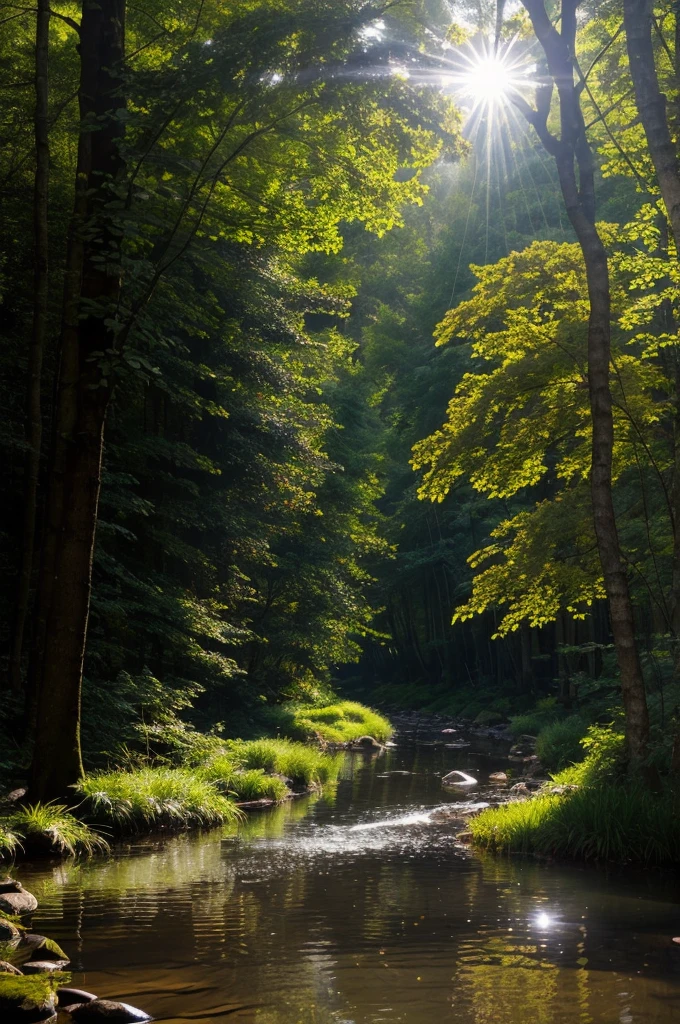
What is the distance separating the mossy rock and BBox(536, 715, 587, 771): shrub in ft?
43.3

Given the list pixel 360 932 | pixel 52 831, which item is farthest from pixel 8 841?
pixel 360 932

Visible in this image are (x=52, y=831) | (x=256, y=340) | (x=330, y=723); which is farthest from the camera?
(x=330, y=723)

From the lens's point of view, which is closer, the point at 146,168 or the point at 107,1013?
the point at 107,1013

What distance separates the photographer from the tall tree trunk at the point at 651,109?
7.91 meters

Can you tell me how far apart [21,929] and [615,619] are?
6.45m

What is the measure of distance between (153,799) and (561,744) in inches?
375

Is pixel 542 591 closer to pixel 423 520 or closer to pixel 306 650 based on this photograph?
pixel 306 650

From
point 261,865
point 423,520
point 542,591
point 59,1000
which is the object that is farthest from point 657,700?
point 423,520

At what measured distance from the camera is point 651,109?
27.8ft

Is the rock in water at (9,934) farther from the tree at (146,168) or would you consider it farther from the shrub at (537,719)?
the shrub at (537,719)

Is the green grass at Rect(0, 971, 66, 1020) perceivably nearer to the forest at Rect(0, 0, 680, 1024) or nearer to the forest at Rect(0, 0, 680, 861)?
the forest at Rect(0, 0, 680, 1024)

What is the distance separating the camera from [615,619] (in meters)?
10.0

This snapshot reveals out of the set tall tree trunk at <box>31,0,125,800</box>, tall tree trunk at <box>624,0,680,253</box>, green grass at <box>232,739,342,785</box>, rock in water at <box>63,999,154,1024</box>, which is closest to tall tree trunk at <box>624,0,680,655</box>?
tall tree trunk at <box>624,0,680,253</box>

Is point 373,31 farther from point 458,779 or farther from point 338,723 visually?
point 338,723
